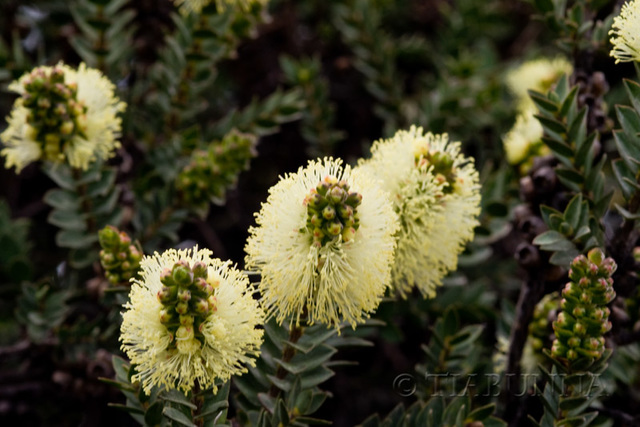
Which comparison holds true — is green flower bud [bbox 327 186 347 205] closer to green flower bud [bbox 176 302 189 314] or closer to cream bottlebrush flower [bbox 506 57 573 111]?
green flower bud [bbox 176 302 189 314]

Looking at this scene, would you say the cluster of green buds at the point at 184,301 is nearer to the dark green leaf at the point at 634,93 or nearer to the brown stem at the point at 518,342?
the brown stem at the point at 518,342

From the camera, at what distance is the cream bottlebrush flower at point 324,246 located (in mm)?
1385

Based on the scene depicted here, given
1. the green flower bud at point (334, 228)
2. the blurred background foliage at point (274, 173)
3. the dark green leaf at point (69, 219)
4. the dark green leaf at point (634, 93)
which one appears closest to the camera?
the green flower bud at point (334, 228)

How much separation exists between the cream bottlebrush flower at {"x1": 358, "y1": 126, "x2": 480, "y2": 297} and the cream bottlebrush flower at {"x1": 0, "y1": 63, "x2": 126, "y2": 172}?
80 centimetres

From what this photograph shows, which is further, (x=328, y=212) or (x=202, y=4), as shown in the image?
(x=202, y=4)

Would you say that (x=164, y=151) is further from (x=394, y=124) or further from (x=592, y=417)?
(x=592, y=417)

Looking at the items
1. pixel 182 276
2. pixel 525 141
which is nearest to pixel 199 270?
pixel 182 276

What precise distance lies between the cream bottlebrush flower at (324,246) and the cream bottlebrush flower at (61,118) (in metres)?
0.70

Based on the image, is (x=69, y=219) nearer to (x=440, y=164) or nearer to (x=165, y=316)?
(x=165, y=316)

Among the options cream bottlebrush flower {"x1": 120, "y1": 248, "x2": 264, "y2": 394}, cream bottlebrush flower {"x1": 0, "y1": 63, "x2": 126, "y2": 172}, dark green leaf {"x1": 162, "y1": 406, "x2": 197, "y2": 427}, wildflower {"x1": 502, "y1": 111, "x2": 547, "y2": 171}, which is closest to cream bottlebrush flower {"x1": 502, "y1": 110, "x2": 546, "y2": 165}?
wildflower {"x1": 502, "y1": 111, "x2": 547, "y2": 171}

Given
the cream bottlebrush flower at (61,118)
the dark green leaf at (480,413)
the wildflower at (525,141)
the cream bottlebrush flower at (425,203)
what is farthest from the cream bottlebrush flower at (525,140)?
the cream bottlebrush flower at (61,118)

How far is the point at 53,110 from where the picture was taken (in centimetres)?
178

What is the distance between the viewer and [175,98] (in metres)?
2.25

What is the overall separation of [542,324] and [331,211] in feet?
2.60
